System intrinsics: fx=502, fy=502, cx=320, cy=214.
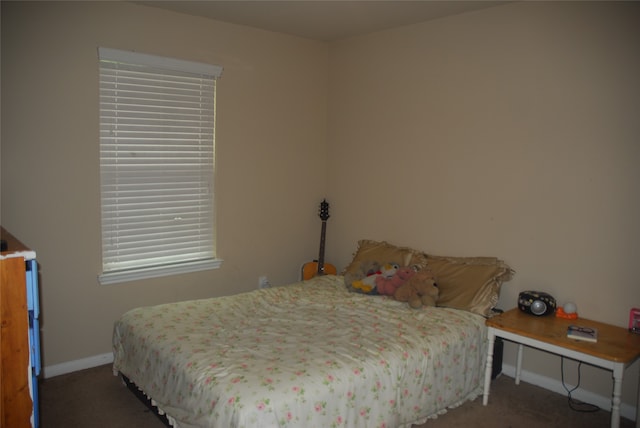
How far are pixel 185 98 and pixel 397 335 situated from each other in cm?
234

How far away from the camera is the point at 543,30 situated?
3.16 metres

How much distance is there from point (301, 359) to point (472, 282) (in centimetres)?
145

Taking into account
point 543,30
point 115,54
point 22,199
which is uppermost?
point 543,30

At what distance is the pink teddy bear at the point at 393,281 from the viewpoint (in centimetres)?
348

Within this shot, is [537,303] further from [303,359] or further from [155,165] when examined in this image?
[155,165]

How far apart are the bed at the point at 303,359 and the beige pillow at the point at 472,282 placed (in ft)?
0.05

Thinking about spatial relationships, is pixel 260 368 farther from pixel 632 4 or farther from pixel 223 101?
pixel 632 4

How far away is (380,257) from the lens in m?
3.96

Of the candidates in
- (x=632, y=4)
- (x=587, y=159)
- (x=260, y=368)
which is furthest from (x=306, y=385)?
(x=632, y=4)

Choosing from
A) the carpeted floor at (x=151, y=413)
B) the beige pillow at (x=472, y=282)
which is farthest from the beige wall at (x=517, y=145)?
the carpeted floor at (x=151, y=413)

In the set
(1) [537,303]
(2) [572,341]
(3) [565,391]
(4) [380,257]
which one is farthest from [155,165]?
(3) [565,391]

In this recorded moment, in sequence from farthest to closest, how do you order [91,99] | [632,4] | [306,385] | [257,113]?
[257,113], [91,99], [632,4], [306,385]

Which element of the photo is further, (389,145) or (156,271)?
(389,145)

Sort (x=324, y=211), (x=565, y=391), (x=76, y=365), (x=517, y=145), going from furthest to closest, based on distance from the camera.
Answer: (x=324, y=211) < (x=76, y=365) < (x=517, y=145) < (x=565, y=391)
